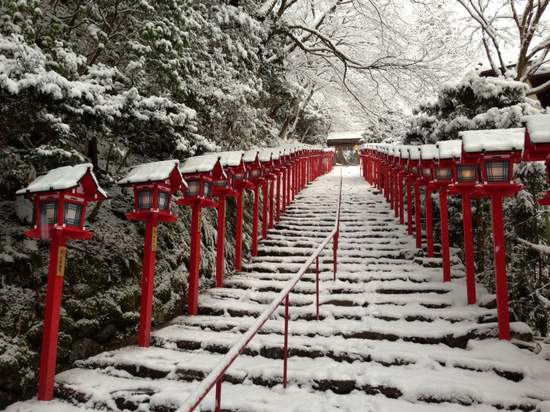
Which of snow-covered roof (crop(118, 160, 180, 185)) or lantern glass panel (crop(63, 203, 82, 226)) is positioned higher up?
snow-covered roof (crop(118, 160, 180, 185))

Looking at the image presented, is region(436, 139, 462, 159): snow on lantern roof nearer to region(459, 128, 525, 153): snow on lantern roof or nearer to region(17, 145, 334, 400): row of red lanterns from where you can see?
region(459, 128, 525, 153): snow on lantern roof

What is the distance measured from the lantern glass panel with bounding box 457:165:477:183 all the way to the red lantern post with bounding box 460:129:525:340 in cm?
58

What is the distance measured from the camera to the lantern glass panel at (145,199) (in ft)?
17.2

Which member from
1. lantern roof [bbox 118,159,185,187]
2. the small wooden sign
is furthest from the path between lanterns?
lantern roof [bbox 118,159,185,187]

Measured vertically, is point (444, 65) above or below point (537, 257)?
above

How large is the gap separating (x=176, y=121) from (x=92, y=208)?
178 centimetres

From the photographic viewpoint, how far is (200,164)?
643 centimetres

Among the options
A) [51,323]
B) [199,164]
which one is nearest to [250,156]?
[199,164]

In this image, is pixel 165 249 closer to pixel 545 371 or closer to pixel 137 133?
pixel 137 133

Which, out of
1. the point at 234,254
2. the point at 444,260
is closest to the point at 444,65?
the point at 444,260

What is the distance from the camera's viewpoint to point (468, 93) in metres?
8.46

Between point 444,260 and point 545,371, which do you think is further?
point 444,260

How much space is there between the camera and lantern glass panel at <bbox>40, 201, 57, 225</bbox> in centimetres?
418

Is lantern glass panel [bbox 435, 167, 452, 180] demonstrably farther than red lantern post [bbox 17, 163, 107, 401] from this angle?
Yes
